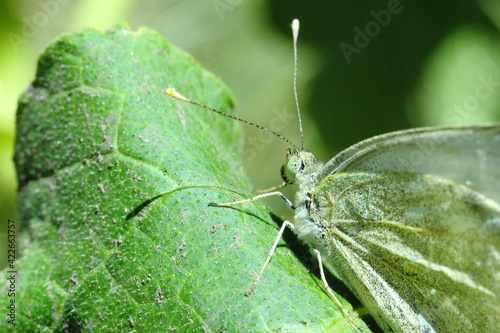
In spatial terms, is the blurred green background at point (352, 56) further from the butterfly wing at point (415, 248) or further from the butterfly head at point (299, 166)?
the butterfly wing at point (415, 248)

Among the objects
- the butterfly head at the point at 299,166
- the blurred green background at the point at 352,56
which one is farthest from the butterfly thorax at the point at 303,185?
the blurred green background at the point at 352,56

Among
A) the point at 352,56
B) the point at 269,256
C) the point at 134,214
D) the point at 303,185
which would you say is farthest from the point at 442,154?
the point at 352,56

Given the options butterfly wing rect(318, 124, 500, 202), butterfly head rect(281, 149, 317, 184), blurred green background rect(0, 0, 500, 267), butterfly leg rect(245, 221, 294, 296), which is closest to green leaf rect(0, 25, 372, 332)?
butterfly leg rect(245, 221, 294, 296)

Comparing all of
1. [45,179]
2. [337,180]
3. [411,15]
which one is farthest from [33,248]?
[411,15]

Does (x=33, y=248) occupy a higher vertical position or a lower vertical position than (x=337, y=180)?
lower

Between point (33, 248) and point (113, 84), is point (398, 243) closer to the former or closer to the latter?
point (113, 84)

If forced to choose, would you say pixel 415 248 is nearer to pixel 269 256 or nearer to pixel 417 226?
pixel 417 226

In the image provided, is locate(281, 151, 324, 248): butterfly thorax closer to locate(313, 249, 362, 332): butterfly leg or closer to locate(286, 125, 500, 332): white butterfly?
locate(286, 125, 500, 332): white butterfly
